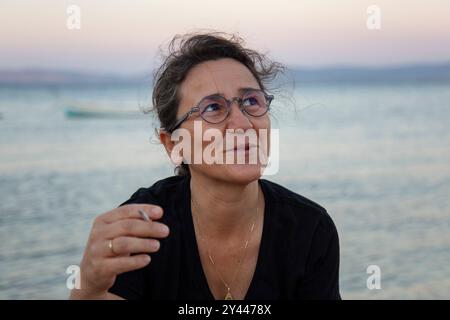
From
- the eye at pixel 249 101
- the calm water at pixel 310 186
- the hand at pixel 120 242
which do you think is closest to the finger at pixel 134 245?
the hand at pixel 120 242

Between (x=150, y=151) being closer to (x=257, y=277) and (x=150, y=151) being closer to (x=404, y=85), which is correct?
(x=257, y=277)

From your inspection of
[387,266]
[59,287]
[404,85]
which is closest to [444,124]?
[387,266]

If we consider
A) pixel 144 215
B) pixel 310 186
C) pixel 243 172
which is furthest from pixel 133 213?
pixel 310 186

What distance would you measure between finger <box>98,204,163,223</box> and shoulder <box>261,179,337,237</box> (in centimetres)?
109

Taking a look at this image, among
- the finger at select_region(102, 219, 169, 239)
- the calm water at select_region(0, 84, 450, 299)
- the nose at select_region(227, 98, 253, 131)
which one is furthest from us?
the calm water at select_region(0, 84, 450, 299)

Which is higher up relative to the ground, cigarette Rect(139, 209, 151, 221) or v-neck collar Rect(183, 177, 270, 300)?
cigarette Rect(139, 209, 151, 221)

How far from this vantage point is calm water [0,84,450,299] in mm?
7410

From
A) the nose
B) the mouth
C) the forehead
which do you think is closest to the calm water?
the forehead

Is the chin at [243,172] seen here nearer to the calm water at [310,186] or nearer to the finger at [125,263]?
the finger at [125,263]

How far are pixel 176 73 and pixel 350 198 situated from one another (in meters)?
6.95

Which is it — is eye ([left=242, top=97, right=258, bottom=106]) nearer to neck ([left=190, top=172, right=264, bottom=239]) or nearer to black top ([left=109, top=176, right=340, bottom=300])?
neck ([left=190, top=172, right=264, bottom=239])

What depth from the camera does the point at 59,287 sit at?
725cm

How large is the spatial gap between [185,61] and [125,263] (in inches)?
54.4

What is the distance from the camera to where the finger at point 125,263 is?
242 centimetres
